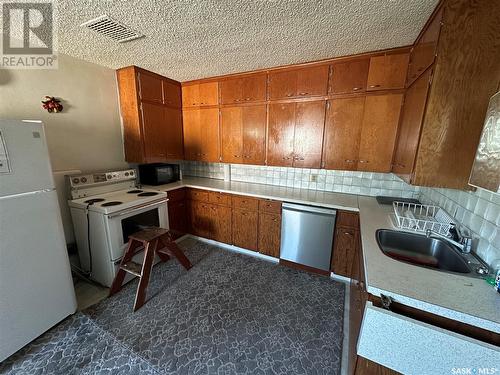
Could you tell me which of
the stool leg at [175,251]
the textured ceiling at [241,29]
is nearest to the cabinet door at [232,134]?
the textured ceiling at [241,29]

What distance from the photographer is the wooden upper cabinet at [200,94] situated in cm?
293

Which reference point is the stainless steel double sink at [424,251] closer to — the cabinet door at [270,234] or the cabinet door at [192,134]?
the cabinet door at [270,234]

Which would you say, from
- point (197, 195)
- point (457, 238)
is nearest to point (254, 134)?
point (197, 195)

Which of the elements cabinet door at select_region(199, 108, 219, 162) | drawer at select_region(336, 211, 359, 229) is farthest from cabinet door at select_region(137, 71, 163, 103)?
drawer at select_region(336, 211, 359, 229)

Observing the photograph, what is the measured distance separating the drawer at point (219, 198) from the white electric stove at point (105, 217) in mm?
646

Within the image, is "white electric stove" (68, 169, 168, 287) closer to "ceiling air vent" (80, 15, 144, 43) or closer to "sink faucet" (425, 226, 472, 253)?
"ceiling air vent" (80, 15, 144, 43)

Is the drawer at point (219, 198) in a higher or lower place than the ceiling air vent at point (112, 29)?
A: lower

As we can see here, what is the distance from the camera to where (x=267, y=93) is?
8.48 ft

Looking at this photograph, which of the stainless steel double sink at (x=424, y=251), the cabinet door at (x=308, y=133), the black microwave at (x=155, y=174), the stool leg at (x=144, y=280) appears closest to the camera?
the stainless steel double sink at (x=424, y=251)

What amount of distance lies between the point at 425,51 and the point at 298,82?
3.93 feet

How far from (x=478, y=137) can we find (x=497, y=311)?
3.06ft

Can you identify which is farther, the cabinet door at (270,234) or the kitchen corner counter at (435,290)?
the cabinet door at (270,234)

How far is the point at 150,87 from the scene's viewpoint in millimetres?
2727

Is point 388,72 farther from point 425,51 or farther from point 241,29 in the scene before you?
point 241,29
